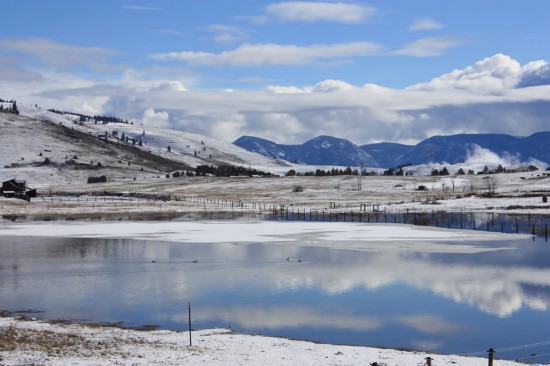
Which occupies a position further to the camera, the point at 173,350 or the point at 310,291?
the point at 310,291

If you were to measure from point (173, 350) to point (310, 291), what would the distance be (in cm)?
1433

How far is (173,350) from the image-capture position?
2358cm

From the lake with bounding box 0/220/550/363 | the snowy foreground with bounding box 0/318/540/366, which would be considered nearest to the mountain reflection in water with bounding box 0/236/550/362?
the lake with bounding box 0/220/550/363

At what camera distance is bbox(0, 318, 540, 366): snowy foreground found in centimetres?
2212

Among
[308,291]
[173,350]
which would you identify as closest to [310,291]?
[308,291]

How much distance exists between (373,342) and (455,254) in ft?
94.3

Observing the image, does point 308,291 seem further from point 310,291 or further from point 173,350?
point 173,350

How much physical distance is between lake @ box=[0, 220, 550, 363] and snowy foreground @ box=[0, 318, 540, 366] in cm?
203

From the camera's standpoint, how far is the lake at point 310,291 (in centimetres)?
2853

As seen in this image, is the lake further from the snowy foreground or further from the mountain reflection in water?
the snowy foreground

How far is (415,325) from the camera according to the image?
29453 millimetres

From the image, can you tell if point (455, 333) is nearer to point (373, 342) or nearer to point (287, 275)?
point (373, 342)

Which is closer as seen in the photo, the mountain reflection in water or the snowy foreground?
the snowy foreground

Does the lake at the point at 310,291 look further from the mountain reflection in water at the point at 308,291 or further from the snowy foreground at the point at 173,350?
the snowy foreground at the point at 173,350
